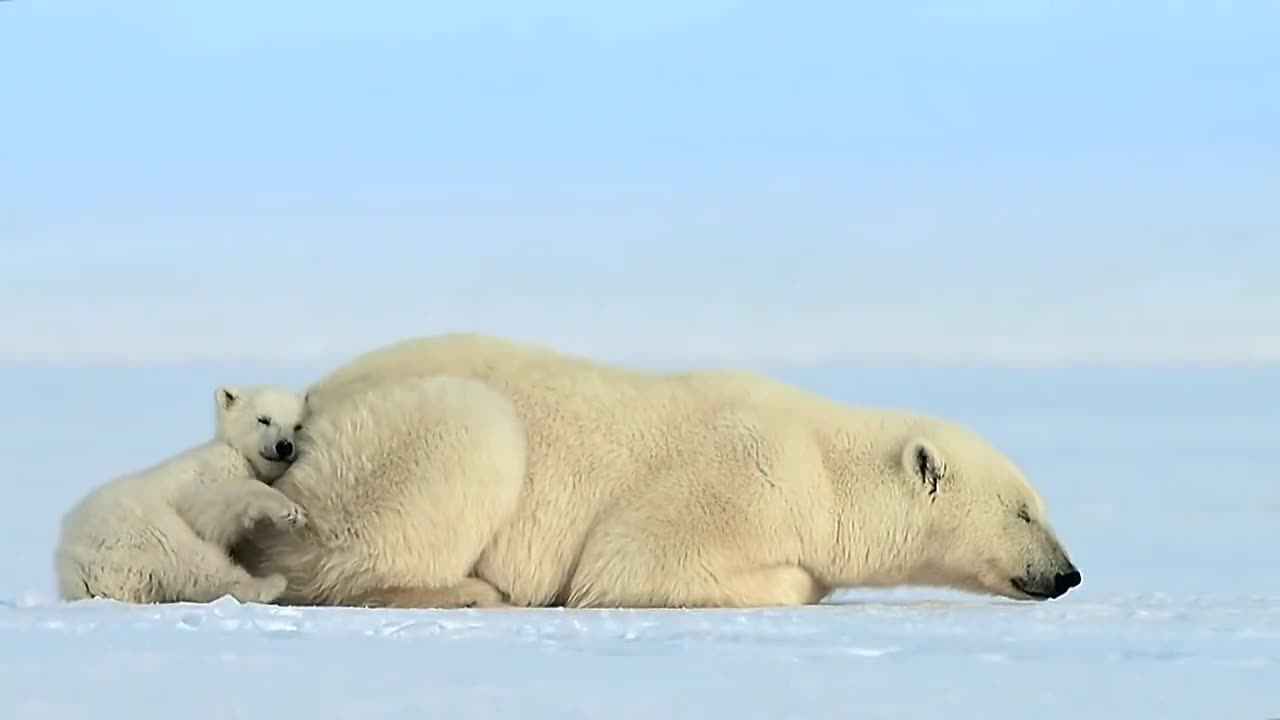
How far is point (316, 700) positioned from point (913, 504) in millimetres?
3071

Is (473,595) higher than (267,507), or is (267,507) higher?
(267,507)

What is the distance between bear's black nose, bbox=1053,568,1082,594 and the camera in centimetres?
643

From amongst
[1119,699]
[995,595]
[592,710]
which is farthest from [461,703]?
[995,595]

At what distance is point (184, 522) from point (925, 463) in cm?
247

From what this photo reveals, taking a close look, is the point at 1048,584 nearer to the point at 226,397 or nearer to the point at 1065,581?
the point at 1065,581

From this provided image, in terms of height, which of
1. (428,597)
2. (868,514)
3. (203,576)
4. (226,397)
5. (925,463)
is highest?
(226,397)

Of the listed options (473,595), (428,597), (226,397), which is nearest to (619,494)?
(473,595)

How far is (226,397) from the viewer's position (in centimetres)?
597

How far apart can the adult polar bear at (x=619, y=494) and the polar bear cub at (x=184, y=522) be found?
154mm

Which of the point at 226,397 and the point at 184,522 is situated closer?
the point at 184,522

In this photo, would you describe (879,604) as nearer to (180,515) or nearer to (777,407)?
(777,407)

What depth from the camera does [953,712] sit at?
12.3ft

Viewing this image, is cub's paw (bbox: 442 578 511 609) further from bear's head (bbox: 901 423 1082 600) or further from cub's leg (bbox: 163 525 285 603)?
bear's head (bbox: 901 423 1082 600)

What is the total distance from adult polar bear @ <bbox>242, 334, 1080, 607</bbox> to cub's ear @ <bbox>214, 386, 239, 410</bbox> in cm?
26
